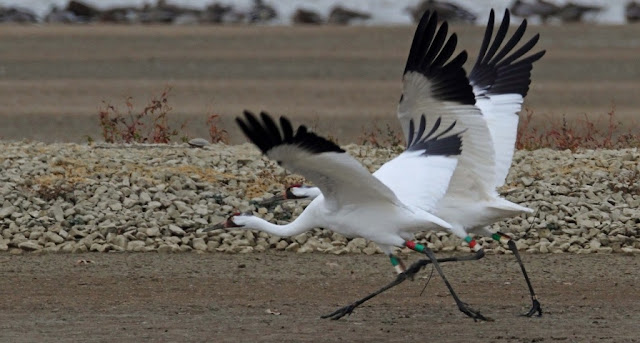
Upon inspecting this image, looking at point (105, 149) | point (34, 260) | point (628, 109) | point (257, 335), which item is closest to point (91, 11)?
point (628, 109)

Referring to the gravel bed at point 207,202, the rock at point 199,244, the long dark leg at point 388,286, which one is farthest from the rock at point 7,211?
the long dark leg at point 388,286

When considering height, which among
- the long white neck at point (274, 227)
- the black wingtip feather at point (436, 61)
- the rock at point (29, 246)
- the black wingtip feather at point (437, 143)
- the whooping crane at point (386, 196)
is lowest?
the rock at point (29, 246)

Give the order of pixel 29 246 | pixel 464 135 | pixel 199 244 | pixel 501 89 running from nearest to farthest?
pixel 464 135 < pixel 501 89 < pixel 29 246 < pixel 199 244

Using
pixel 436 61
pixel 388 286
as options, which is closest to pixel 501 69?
pixel 436 61

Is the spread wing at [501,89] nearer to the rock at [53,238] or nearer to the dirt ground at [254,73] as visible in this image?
the rock at [53,238]

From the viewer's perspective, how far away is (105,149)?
15.4 metres

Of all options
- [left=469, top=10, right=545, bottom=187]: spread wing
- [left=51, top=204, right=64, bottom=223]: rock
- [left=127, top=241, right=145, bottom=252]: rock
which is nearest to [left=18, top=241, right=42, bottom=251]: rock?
[left=51, top=204, right=64, bottom=223]: rock

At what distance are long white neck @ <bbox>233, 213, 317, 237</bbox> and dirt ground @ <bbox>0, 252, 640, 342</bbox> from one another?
0.54m

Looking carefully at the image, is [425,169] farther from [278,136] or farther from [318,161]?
[278,136]

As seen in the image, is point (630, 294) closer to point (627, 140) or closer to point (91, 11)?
point (627, 140)

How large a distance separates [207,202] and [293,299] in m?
2.81

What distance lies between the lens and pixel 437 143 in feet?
35.8

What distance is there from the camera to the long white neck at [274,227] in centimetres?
1062

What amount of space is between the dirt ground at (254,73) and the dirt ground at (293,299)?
30.3 ft
